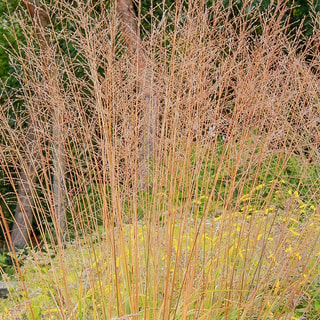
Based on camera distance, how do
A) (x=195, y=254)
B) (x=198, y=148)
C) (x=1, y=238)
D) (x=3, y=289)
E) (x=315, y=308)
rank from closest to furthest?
1. (x=195, y=254)
2. (x=198, y=148)
3. (x=315, y=308)
4. (x=3, y=289)
5. (x=1, y=238)

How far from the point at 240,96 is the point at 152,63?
44 cm

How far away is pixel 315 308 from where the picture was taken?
8.49 feet

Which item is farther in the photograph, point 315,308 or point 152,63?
point 315,308

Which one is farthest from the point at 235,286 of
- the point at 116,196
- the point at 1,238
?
the point at 1,238

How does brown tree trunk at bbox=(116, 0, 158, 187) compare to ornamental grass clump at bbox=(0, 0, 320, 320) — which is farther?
brown tree trunk at bbox=(116, 0, 158, 187)

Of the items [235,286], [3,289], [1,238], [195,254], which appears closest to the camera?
[195,254]

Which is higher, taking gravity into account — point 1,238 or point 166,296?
point 166,296

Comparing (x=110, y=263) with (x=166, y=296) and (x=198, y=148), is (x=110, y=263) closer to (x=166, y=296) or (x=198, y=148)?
(x=166, y=296)

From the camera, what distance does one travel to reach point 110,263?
2.10 m

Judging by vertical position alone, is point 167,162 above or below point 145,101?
below

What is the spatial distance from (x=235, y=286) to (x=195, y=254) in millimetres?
566

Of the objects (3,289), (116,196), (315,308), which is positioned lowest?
(3,289)

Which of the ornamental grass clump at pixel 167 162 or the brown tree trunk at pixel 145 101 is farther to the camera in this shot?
the brown tree trunk at pixel 145 101

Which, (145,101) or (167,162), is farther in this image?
(145,101)
